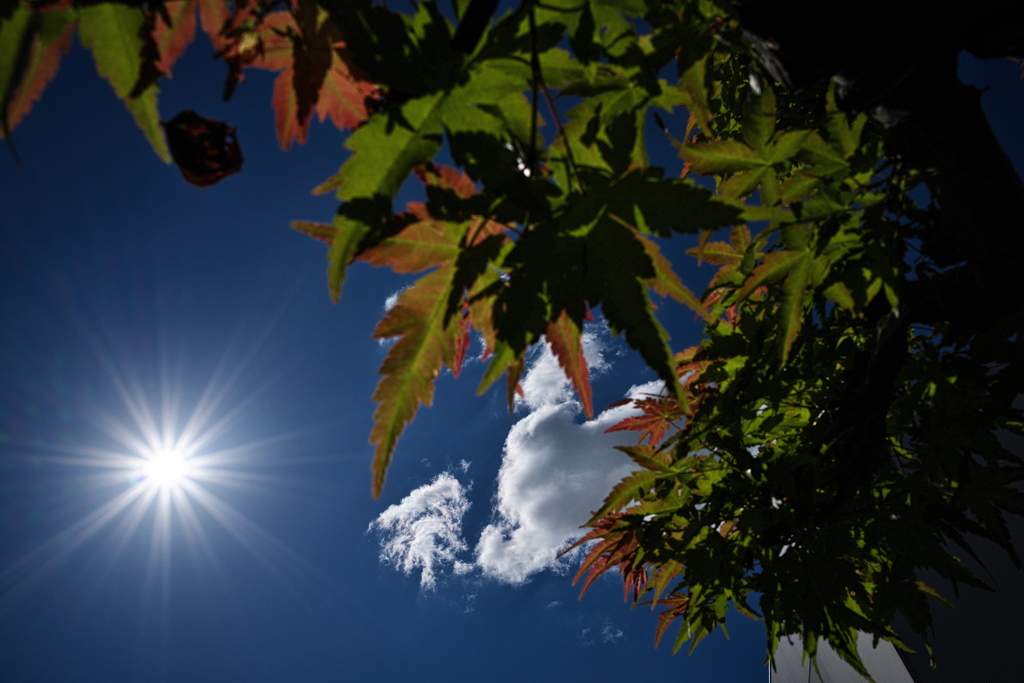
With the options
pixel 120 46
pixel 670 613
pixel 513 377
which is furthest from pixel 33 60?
pixel 670 613

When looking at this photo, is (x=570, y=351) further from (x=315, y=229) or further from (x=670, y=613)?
(x=670, y=613)

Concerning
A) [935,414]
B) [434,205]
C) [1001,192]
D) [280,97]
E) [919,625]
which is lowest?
[919,625]

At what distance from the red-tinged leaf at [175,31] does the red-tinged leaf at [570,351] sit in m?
0.59

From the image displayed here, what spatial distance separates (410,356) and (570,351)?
241 millimetres

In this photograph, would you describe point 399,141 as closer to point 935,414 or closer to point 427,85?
point 427,85

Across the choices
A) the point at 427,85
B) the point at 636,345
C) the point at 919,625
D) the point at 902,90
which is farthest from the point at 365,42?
the point at 919,625

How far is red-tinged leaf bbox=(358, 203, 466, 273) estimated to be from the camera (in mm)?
591

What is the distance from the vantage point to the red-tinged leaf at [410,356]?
0.53 metres

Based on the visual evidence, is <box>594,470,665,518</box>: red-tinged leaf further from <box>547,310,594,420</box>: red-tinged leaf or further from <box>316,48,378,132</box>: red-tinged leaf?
<box>316,48,378,132</box>: red-tinged leaf

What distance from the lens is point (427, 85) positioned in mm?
503

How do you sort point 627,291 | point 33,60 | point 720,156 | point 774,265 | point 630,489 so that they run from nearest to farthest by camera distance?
point 33,60 < point 627,291 < point 720,156 < point 774,265 < point 630,489

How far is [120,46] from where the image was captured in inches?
17.9

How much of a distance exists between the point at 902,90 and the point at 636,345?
713 millimetres

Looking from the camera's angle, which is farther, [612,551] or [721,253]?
[612,551]
